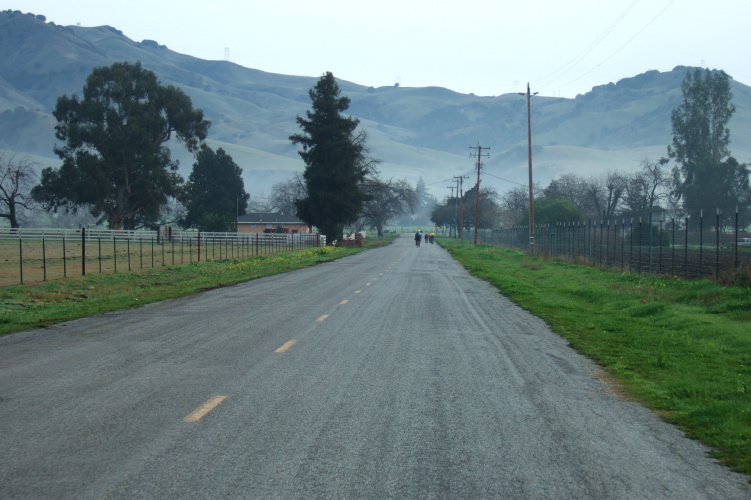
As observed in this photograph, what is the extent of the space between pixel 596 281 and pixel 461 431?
22.0 m

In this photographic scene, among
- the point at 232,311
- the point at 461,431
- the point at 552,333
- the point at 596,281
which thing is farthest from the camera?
the point at 596,281

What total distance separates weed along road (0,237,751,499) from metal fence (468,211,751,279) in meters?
14.2

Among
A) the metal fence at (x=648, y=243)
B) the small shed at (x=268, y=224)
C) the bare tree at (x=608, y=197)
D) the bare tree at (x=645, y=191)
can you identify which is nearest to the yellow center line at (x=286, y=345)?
the metal fence at (x=648, y=243)

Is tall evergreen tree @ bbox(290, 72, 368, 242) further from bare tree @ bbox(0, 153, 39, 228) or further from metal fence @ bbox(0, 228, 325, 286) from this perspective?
bare tree @ bbox(0, 153, 39, 228)

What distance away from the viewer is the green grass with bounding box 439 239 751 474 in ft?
24.3

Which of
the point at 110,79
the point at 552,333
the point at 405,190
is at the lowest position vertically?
the point at 552,333

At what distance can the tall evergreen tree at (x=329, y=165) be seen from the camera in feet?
249

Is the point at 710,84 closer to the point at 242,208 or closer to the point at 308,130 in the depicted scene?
the point at 308,130

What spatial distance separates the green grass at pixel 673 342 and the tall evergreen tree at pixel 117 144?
193 feet

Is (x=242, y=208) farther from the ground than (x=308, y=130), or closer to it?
closer to it

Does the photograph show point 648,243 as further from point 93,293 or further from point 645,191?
point 645,191

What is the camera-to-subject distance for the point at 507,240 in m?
80.9

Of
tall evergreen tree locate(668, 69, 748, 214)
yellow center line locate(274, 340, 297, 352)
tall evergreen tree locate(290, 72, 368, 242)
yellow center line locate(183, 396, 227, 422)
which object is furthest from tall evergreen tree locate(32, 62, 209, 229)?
yellow center line locate(183, 396, 227, 422)

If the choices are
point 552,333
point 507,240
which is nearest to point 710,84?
point 507,240
